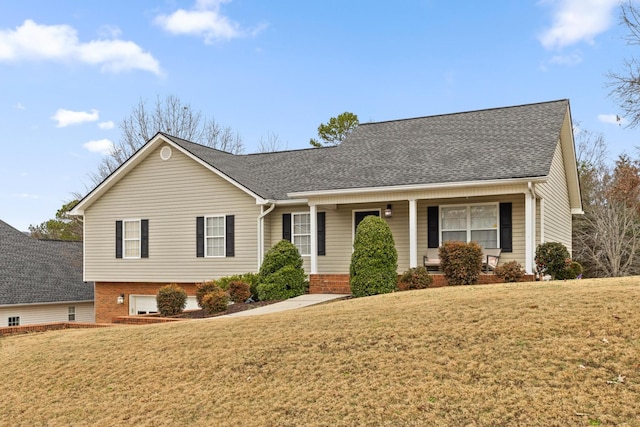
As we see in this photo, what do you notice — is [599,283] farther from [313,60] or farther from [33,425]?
[313,60]

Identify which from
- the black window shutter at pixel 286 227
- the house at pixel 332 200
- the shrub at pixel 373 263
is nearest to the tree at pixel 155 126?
the house at pixel 332 200

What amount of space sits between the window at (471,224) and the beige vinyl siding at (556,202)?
151 cm

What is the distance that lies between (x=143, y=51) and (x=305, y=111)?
1263cm

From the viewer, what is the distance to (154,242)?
2170 centimetres

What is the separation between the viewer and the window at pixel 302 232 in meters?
20.0

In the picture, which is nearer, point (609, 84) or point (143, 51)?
point (609, 84)

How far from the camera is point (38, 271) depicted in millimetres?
29266

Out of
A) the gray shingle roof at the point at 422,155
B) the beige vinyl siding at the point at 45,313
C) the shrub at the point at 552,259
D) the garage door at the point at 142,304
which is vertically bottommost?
the beige vinyl siding at the point at 45,313

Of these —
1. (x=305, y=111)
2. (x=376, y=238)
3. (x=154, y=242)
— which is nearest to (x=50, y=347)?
(x=376, y=238)

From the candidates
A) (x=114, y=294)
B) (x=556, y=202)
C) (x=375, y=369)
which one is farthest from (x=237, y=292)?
(x=556, y=202)

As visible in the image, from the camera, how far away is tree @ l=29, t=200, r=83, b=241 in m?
39.2

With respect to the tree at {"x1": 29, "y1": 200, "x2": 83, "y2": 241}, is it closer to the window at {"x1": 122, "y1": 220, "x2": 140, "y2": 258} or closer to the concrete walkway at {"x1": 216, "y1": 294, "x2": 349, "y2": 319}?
the window at {"x1": 122, "y1": 220, "x2": 140, "y2": 258}

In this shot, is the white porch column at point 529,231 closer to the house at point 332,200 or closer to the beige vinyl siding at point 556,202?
the house at point 332,200

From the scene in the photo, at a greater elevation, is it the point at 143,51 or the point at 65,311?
the point at 143,51
